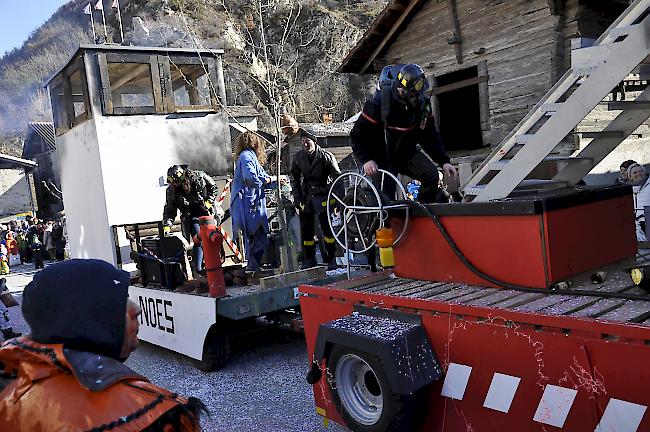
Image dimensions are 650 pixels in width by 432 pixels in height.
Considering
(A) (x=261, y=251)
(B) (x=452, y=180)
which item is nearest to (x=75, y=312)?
(B) (x=452, y=180)

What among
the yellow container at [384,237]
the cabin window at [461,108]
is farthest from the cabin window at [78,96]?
the yellow container at [384,237]

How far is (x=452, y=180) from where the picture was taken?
470cm

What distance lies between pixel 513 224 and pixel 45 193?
41.6 m

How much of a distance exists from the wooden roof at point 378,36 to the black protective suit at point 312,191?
721 cm

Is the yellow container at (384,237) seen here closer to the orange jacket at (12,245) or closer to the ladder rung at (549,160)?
the ladder rung at (549,160)

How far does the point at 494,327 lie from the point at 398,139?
234 cm

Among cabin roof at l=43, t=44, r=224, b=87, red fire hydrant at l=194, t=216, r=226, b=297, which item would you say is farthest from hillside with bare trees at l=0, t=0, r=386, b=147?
red fire hydrant at l=194, t=216, r=226, b=297

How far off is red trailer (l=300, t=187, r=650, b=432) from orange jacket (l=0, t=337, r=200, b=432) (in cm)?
154

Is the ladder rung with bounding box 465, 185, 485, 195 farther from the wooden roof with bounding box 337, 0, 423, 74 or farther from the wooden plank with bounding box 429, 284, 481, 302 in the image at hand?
the wooden roof with bounding box 337, 0, 423, 74

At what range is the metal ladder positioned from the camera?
15.2 ft

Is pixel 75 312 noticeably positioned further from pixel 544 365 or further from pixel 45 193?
pixel 45 193

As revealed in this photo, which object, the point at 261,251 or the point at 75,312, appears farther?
the point at 261,251

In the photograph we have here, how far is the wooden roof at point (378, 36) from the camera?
1251 cm

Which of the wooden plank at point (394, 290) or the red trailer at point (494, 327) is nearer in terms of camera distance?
the red trailer at point (494, 327)
